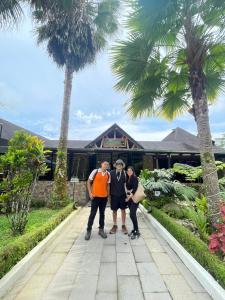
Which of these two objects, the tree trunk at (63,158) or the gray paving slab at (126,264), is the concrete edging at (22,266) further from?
the tree trunk at (63,158)

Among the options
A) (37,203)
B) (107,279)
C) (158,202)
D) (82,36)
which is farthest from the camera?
(37,203)

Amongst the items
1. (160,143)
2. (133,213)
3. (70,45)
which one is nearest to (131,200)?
(133,213)

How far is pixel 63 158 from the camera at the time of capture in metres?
12.1

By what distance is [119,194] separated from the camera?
21.1 ft

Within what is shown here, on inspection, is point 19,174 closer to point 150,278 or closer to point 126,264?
point 126,264

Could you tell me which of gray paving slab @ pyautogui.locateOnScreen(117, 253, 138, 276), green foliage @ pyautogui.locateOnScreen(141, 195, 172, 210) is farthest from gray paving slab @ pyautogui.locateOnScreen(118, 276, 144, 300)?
green foliage @ pyautogui.locateOnScreen(141, 195, 172, 210)

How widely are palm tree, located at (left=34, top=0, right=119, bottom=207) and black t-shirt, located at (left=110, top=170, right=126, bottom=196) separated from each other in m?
5.58

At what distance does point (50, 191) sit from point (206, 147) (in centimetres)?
1120

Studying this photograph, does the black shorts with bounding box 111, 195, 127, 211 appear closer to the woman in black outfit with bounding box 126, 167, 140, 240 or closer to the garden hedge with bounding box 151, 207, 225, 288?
the woman in black outfit with bounding box 126, 167, 140, 240

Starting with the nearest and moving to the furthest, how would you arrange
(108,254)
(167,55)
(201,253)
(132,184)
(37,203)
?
(201,253)
(108,254)
(132,184)
(167,55)
(37,203)

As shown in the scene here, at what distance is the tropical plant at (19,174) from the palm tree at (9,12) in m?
2.94

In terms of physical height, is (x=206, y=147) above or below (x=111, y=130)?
below

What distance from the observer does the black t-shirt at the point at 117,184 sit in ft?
21.2

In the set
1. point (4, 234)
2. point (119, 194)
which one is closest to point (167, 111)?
point (119, 194)
